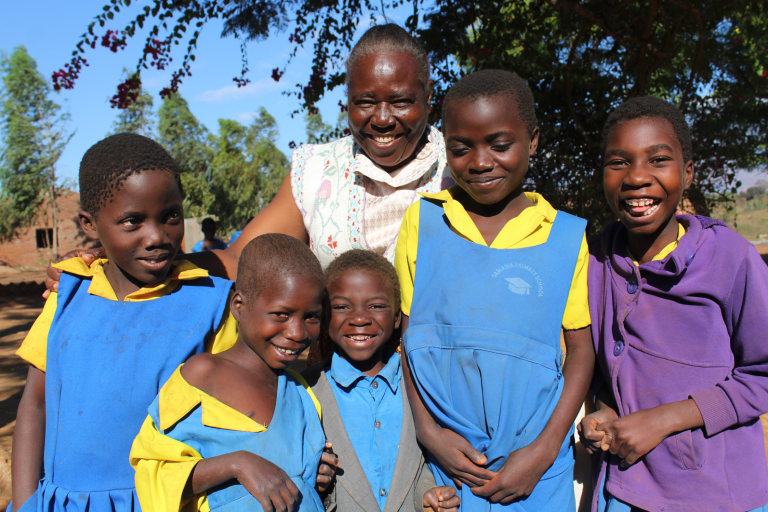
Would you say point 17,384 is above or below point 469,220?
below

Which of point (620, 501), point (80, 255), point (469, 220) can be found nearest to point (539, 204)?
point (469, 220)

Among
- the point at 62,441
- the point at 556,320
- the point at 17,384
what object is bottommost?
the point at 17,384

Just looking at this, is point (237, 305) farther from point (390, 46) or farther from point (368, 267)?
point (390, 46)

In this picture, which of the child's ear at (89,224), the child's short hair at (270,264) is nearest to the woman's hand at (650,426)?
the child's short hair at (270,264)

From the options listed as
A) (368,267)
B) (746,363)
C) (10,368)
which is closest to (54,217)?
(10,368)

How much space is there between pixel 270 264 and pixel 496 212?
2.58 ft

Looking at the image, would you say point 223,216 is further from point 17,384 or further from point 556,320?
point 556,320

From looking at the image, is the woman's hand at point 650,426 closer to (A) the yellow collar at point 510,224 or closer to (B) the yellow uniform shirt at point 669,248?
(B) the yellow uniform shirt at point 669,248

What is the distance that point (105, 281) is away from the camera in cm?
167

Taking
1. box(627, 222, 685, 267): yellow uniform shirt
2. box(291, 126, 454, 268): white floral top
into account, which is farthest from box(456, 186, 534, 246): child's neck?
box(627, 222, 685, 267): yellow uniform shirt

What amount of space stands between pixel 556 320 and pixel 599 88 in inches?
198

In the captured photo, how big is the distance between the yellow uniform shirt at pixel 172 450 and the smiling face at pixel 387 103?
1.12m

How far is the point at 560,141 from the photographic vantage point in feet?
19.8

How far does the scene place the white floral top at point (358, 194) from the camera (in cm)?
215
